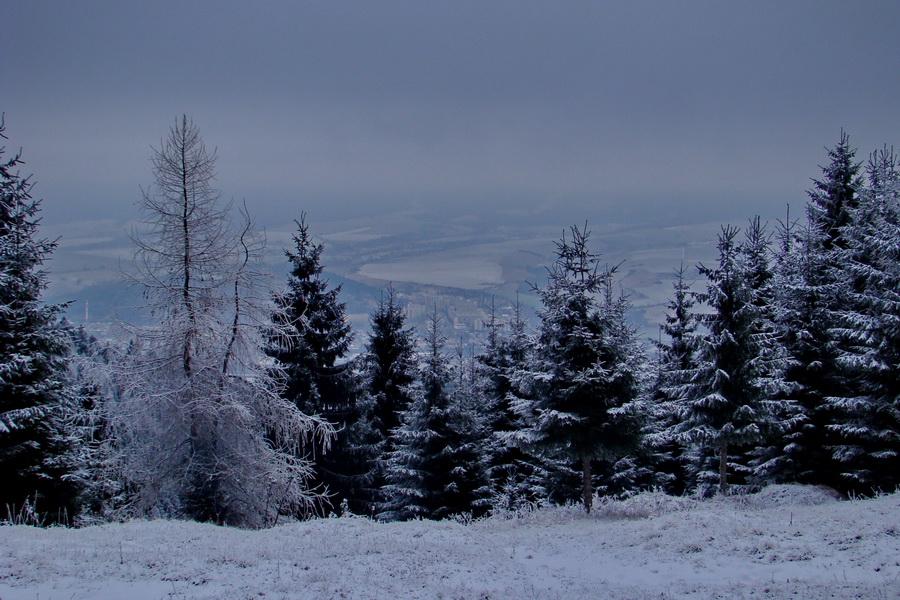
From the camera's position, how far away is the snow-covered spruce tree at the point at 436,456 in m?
21.8

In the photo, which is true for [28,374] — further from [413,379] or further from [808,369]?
[808,369]

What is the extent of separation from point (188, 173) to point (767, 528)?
56.7 ft

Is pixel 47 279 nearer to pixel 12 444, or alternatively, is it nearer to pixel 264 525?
pixel 12 444

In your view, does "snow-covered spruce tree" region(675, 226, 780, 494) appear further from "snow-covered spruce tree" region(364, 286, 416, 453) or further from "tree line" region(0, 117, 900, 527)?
"snow-covered spruce tree" region(364, 286, 416, 453)

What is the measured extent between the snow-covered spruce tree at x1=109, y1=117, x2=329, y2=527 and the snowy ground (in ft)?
6.01

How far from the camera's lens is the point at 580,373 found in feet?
53.7

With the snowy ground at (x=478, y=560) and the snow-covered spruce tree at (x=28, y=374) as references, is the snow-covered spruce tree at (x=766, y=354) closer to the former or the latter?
the snowy ground at (x=478, y=560)

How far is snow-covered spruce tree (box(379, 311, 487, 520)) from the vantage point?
71.6 feet

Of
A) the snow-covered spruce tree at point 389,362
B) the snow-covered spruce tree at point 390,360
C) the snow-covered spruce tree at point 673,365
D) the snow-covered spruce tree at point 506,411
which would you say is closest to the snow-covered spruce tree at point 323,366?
the snow-covered spruce tree at point 389,362

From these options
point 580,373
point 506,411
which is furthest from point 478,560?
point 506,411

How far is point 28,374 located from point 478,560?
46.0 feet

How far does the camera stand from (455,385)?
23906 millimetres

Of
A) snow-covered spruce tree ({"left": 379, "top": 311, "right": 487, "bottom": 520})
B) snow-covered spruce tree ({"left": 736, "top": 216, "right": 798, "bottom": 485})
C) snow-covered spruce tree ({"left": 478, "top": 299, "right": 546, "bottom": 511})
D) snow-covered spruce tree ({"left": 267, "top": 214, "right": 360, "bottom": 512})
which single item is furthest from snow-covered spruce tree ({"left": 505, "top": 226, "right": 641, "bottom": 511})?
snow-covered spruce tree ({"left": 267, "top": 214, "right": 360, "bottom": 512})

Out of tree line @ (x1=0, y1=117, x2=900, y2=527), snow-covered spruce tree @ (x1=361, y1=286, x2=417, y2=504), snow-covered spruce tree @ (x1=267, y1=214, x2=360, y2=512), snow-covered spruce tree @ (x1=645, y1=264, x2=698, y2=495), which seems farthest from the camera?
snow-covered spruce tree @ (x1=361, y1=286, x2=417, y2=504)
